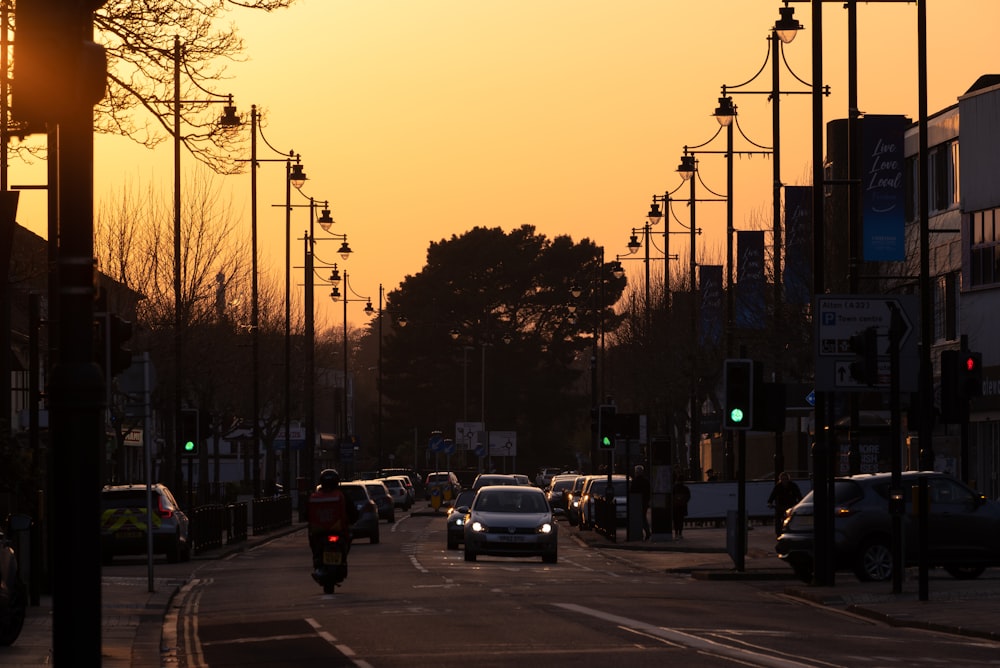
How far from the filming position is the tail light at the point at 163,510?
119ft

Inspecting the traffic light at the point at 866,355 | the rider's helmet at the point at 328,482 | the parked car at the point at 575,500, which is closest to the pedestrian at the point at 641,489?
the parked car at the point at 575,500

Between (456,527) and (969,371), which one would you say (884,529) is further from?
(456,527)

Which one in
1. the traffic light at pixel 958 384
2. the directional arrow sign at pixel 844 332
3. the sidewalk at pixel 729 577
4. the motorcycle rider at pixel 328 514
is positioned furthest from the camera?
the traffic light at pixel 958 384

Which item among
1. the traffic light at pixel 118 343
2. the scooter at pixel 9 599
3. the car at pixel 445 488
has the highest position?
the traffic light at pixel 118 343

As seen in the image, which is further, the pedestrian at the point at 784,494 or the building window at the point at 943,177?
the building window at the point at 943,177

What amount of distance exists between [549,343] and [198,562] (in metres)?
89.5

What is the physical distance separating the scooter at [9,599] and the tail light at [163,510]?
16860 millimetres

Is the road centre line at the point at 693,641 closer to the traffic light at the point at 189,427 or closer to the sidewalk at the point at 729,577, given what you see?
the sidewalk at the point at 729,577

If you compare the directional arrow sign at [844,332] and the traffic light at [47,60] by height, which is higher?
the traffic light at [47,60]

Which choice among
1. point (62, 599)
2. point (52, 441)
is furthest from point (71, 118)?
point (62, 599)

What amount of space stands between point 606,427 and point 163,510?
15797 millimetres

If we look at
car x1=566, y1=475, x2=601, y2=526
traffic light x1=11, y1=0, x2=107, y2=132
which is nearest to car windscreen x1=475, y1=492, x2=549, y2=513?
car x1=566, y1=475, x2=601, y2=526

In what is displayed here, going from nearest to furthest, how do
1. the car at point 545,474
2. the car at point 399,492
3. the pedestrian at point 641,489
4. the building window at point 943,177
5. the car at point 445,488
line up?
the pedestrian at point 641,489
the building window at point 943,177
the car at point 445,488
the car at point 399,492
the car at point 545,474

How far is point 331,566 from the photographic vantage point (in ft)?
87.8
